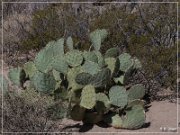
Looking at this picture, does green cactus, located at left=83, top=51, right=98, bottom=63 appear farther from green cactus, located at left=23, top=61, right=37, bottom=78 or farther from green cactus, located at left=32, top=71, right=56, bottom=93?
green cactus, located at left=23, top=61, right=37, bottom=78

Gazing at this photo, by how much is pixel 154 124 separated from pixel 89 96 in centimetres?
116

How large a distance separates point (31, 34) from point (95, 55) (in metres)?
3.91

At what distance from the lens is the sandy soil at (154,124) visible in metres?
7.16

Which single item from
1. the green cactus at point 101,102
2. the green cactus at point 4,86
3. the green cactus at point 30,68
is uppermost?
the green cactus at point 30,68

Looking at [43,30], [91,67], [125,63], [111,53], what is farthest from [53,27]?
[91,67]

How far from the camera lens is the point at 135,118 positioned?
280 inches

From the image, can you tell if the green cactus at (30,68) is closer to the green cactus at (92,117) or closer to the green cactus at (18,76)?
the green cactus at (18,76)

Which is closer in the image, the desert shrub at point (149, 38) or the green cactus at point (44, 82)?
the green cactus at point (44, 82)

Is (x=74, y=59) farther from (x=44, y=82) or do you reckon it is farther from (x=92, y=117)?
(x=92, y=117)

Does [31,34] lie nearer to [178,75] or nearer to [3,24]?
[3,24]

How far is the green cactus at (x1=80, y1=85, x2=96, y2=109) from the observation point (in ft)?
22.3

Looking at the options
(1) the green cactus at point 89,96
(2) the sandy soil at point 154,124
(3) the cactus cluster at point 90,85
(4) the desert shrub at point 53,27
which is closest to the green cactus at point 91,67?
(3) the cactus cluster at point 90,85

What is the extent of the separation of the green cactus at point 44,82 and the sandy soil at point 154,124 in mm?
581

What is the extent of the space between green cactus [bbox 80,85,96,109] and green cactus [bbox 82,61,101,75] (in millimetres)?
472
